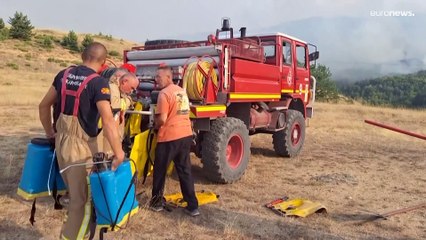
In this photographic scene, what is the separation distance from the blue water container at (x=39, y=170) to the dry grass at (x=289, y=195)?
2.21 feet

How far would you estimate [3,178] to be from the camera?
20.2 feet

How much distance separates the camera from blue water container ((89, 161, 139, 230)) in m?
3.14

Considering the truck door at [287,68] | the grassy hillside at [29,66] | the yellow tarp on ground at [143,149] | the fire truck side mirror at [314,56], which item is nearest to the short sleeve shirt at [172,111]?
the yellow tarp on ground at [143,149]

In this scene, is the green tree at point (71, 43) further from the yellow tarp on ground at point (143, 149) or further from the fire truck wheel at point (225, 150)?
the yellow tarp on ground at point (143, 149)

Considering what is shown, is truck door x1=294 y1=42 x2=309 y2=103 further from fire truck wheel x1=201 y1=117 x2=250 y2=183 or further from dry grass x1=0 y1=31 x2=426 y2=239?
fire truck wheel x1=201 y1=117 x2=250 y2=183

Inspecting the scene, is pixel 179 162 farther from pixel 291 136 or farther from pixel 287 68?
pixel 291 136

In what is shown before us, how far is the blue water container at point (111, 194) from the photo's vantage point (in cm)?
314

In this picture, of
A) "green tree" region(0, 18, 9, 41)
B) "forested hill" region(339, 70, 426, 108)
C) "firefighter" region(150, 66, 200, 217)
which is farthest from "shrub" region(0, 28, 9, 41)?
"forested hill" region(339, 70, 426, 108)

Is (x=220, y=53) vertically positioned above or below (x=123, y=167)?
above

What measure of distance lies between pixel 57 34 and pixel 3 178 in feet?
186

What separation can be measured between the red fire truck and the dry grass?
523 millimetres

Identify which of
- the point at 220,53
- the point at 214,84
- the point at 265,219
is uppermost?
the point at 220,53

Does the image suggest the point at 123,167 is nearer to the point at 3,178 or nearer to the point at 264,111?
the point at 3,178

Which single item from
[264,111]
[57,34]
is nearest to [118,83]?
[264,111]
